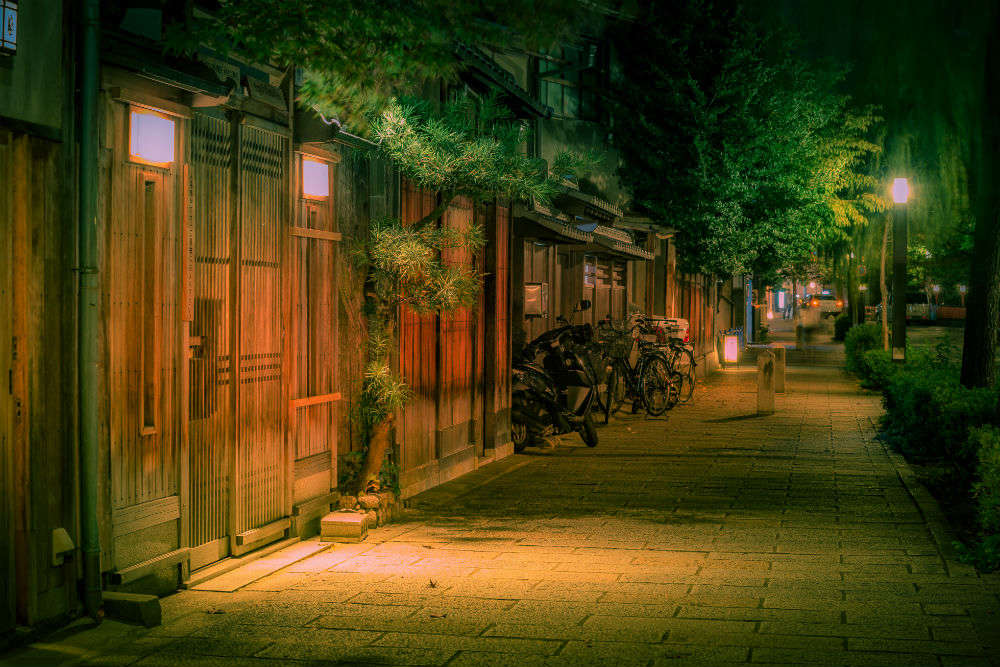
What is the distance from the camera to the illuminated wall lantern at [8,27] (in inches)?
218

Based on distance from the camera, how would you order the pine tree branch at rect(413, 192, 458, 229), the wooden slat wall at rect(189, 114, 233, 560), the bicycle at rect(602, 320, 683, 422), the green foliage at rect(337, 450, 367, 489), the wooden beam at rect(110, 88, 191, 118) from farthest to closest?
the bicycle at rect(602, 320, 683, 422)
the pine tree branch at rect(413, 192, 458, 229)
the green foliage at rect(337, 450, 367, 489)
the wooden slat wall at rect(189, 114, 233, 560)
the wooden beam at rect(110, 88, 191, 118)

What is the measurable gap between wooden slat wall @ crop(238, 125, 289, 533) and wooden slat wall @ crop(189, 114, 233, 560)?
0.14 m

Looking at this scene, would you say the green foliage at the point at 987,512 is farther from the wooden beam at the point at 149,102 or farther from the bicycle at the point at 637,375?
the bicycle at the point at 637,375

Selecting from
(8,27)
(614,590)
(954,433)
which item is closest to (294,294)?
(8,27)

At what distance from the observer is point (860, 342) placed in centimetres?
2952

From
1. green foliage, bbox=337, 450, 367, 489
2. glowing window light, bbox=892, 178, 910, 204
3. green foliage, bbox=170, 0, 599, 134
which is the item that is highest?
glowing window light, bbox=892, 178, 910, 204

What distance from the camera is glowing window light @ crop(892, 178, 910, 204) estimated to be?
1966 centimetres

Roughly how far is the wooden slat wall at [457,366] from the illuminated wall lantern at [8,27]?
6580 mm

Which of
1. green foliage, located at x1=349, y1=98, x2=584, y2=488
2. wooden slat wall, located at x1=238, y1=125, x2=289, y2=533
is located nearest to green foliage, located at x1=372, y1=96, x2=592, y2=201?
green foliage, located at x1=349, y1=98, x2=584, y2=488

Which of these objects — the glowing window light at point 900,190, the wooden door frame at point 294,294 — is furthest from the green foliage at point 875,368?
the wooden door frame at point 294,294

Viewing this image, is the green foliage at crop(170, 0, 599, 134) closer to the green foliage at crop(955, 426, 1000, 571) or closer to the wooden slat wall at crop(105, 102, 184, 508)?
the wooden slat wall at crop(105, 102, 184, 508)

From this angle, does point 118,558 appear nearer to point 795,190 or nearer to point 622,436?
point 622,436

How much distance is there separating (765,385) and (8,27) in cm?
1580

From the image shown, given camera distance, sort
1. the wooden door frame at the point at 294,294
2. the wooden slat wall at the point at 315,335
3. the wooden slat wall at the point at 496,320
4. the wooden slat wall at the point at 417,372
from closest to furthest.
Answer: the wooden door frame at the point at 294,294 < the wooden slat wall at the point at 315,335 < the wooden slat wall at the point at 417,372 < the wooden slat wall at the point at 496,320
